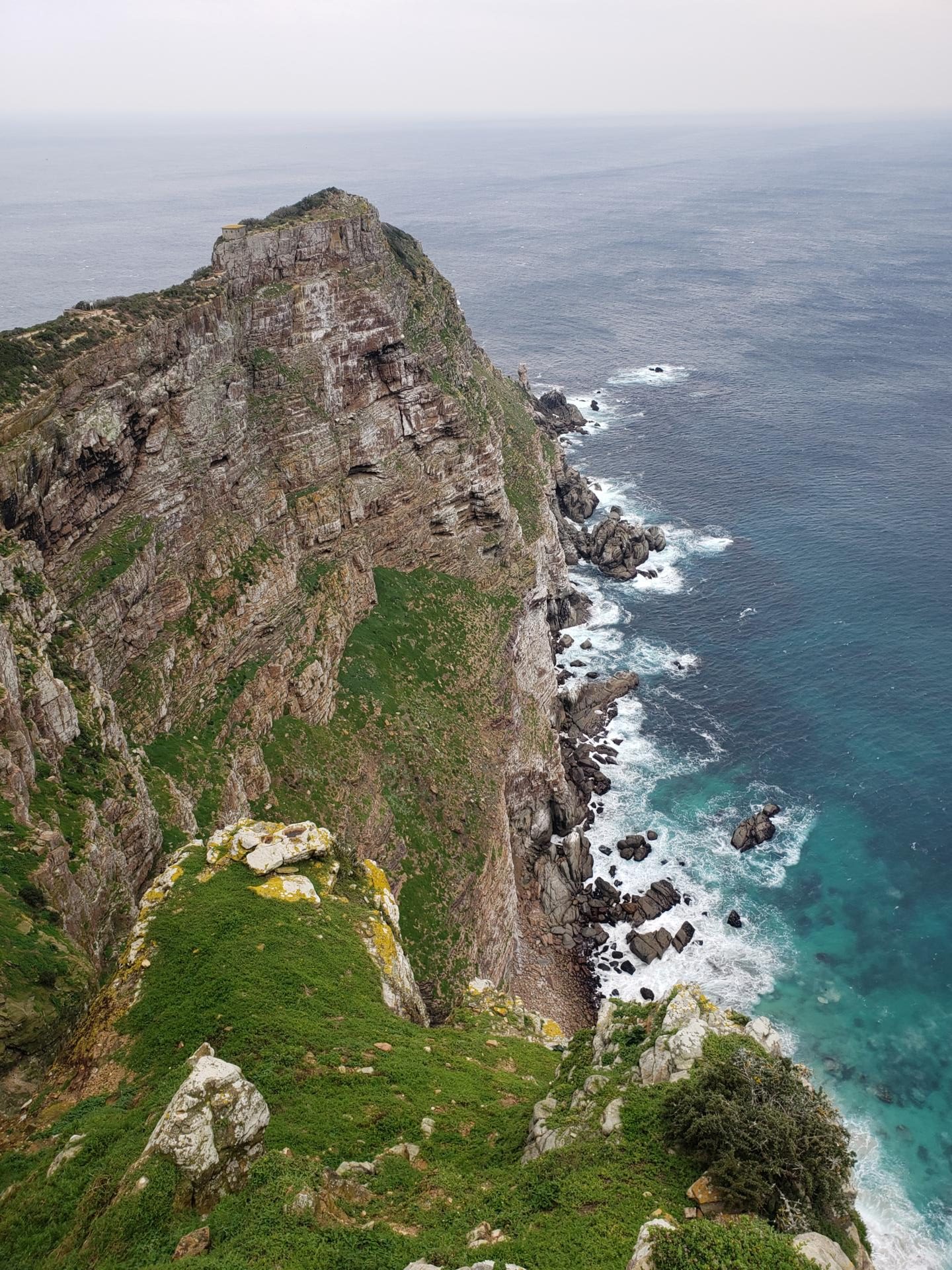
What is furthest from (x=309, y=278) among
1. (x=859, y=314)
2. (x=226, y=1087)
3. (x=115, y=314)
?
(x=859, y=314)

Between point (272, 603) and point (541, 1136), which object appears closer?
point (541, 1136)

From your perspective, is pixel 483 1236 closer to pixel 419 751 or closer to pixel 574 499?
pixel 419 751

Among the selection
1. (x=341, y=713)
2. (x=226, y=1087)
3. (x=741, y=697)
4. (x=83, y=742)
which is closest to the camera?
(x=226, y=1087)

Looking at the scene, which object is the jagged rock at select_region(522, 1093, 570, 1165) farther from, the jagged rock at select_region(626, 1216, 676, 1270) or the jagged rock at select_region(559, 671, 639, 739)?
the jagged rock at select_region(559, 671, 639, 739)

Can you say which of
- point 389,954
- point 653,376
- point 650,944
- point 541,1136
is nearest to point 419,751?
Answer: point 650,944

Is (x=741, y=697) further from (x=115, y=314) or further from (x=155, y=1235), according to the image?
(x=155, y=1235)

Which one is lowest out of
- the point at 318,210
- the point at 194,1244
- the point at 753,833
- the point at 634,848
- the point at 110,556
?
the point at 634,848
